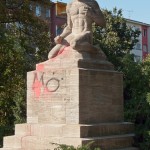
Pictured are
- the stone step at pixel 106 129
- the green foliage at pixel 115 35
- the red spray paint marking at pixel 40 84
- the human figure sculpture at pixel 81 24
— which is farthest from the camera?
the green foliage at pixel 115 35

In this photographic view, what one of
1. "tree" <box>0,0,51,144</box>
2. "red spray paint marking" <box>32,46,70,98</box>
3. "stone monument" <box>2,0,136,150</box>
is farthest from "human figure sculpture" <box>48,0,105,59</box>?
"tree" <box>0,0,51,144</box>

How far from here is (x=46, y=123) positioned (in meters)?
11.9

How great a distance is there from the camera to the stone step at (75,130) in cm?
1100

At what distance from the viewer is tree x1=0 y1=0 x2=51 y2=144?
22.4 m

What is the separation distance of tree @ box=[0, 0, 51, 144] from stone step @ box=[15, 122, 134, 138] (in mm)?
8842

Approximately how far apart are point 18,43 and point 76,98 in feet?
42.4

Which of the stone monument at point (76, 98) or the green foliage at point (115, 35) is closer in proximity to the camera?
the stone monument at point (76, 98)

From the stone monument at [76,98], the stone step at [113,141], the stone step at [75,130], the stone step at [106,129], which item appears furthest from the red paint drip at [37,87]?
the stone step at [113,141]

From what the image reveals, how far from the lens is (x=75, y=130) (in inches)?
432

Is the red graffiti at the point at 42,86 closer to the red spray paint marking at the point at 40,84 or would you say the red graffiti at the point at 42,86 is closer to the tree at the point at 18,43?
the red spray paint marking at the point at 40,84

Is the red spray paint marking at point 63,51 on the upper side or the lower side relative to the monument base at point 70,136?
upper

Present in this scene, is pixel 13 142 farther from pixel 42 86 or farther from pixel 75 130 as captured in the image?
pixel 75 130

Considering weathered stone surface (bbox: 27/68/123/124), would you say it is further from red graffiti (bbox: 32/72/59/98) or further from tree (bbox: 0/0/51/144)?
tree (bbox: 0/0/51/144)

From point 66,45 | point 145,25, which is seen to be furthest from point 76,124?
point 145,25
